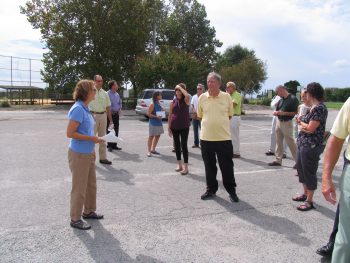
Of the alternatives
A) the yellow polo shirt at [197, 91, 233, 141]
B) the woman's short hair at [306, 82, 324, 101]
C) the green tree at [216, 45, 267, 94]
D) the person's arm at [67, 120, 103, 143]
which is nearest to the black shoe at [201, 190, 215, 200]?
the yellow polo shirt at [197, 91, 233, 141]

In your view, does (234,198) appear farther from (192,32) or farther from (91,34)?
(192,32)

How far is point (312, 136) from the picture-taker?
552cm

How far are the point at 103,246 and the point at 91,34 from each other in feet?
90.0

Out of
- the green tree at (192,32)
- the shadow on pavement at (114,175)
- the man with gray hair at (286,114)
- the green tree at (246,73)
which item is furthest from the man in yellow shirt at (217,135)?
the green tree at (192,32)

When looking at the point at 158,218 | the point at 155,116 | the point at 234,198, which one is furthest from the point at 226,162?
the point at 155,116

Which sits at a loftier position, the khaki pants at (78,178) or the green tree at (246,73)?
the green tree at (246,73)

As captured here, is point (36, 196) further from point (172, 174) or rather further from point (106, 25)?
point (106, 25)

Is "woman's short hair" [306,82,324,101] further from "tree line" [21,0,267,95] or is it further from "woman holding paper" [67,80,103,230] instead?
"tree line" [21,0,267,95]

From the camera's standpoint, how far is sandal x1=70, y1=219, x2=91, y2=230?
4.62 metres

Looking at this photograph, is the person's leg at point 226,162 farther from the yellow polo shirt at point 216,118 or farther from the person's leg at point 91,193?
the person's leg at point 91,193

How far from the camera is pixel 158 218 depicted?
5078 millimetres

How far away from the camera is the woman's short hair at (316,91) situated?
5.22 m

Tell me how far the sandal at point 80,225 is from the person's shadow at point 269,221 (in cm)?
195

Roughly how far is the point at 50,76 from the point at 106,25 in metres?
6.87
